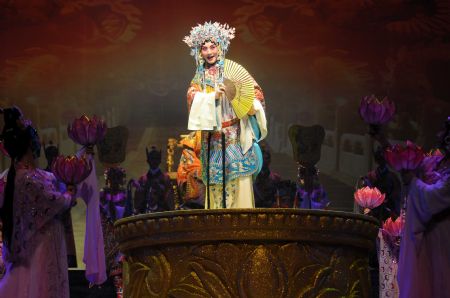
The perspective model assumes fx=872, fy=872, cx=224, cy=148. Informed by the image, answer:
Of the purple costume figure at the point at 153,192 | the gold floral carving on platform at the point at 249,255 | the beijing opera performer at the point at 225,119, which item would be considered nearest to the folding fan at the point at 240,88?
the beijing opera performer at the point at 225,119

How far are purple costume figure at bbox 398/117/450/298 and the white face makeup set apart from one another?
1872mm

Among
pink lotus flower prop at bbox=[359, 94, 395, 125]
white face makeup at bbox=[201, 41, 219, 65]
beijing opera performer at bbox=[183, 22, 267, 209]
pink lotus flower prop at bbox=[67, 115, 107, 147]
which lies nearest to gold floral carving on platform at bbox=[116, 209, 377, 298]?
Answer: pink lotus flower prop at bbox=[359, 94, 395, 125]

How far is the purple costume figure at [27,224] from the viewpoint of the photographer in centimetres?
434

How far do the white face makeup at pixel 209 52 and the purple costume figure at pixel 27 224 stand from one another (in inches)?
67.7

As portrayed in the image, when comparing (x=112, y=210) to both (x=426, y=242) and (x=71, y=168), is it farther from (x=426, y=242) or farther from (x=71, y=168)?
(x=426, y=242)

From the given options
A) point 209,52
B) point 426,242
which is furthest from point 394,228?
point 209,52

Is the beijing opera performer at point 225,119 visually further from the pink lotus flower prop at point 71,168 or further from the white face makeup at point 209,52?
the pink lotus flower prop at point 71,168

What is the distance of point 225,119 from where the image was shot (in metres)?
5.93

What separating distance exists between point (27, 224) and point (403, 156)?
1.90 meters

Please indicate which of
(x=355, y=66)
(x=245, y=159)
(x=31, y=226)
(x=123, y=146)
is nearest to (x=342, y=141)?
(x=355, y=66)

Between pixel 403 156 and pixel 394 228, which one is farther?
pixel 394 228

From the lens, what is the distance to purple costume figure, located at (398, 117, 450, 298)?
432 centimetres

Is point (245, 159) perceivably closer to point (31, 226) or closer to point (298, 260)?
point (31, 226)

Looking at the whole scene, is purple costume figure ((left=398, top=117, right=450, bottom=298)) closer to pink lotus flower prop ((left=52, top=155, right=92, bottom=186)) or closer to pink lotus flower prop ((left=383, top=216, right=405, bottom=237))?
pink lotus flower prop ((left=383, top=216, right=405, bottom=237))
